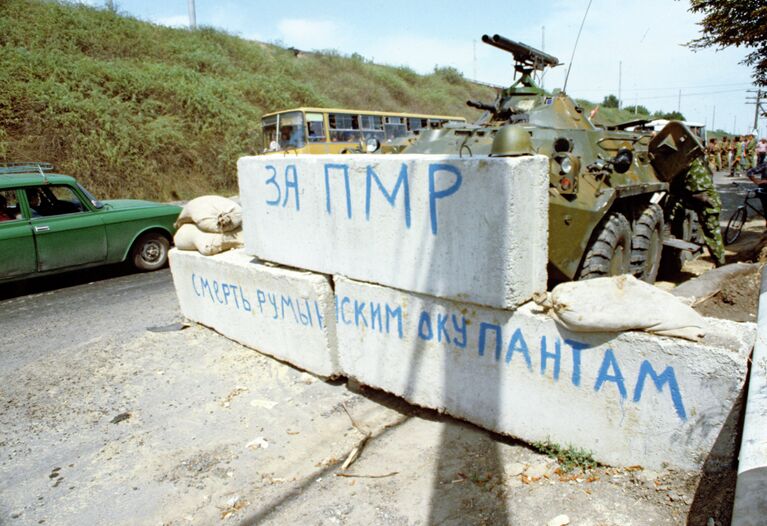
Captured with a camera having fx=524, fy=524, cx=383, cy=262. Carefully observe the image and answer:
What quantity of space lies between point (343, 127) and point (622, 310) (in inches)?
540

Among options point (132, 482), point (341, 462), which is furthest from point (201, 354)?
point (341, 462)

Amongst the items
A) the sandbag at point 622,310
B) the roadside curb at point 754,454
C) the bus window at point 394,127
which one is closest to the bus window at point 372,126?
the bus window at point 394,127

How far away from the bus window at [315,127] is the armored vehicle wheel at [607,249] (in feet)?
36.2

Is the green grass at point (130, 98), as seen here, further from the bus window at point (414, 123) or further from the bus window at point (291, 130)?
the bus window at point (414, 123)

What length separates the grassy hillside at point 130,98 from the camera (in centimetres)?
1471

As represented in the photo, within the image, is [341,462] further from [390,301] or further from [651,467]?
[651,467]

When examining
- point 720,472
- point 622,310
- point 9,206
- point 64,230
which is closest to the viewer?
point 720,472

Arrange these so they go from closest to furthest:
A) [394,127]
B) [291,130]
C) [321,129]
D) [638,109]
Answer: [321,129] → [291,130] → [394,127] → [638,109]

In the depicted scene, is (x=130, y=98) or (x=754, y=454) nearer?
(x=754, y=454)

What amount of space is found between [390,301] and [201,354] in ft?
6.88

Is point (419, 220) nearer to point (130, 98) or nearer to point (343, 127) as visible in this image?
point (343, 127)

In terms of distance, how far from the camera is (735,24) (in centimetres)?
1015

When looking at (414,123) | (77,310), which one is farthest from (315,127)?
(77,310)

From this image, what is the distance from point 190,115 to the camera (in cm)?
1831
